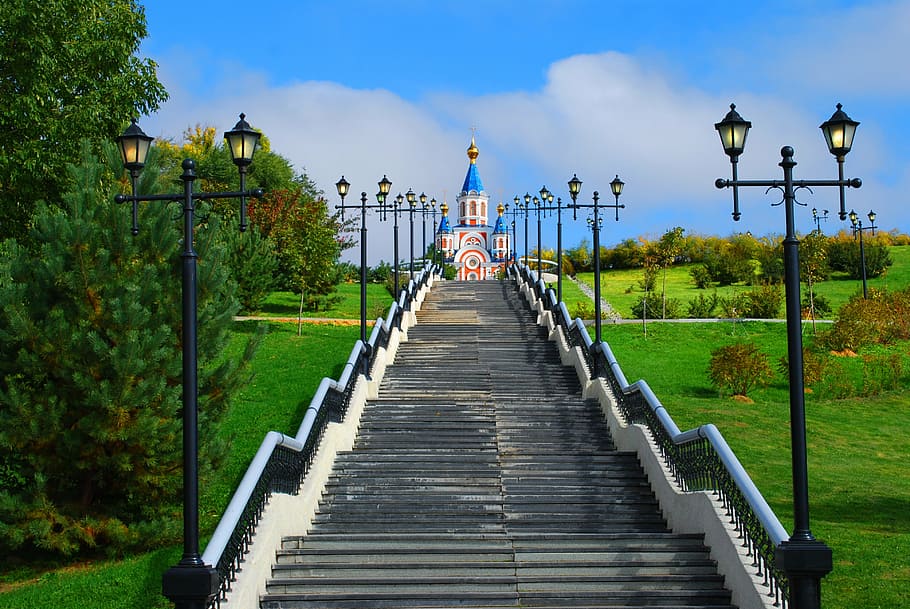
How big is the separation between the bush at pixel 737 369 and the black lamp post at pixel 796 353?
16.1 m

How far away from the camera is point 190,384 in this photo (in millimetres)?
9445

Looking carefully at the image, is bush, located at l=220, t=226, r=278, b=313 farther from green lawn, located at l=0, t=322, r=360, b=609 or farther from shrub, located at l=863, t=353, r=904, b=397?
shrub, located at l=863, t=353, r=904, b=397

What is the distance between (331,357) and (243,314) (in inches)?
458

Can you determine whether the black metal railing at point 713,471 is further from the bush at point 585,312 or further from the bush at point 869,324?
the bush at point 585,312

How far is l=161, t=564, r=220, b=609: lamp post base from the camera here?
8945 millimetres

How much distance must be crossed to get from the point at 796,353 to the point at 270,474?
20.9 feet

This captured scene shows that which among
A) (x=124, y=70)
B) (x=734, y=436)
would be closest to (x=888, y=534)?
(x=734, y=436)

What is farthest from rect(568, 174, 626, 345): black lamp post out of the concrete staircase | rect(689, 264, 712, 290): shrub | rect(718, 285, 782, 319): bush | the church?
the church

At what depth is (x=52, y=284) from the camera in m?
13.2

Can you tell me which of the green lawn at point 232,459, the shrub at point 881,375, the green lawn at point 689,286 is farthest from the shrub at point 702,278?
the green lawn at point 232,459

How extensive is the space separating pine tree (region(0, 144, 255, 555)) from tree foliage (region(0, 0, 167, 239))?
5.80m

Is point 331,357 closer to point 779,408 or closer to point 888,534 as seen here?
point 779,408

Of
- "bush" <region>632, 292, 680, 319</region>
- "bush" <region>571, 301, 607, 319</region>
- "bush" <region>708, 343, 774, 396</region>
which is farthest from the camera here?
"bush" <region>632, 292, 680, 319</region>

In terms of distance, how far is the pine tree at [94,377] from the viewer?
12.7 m
